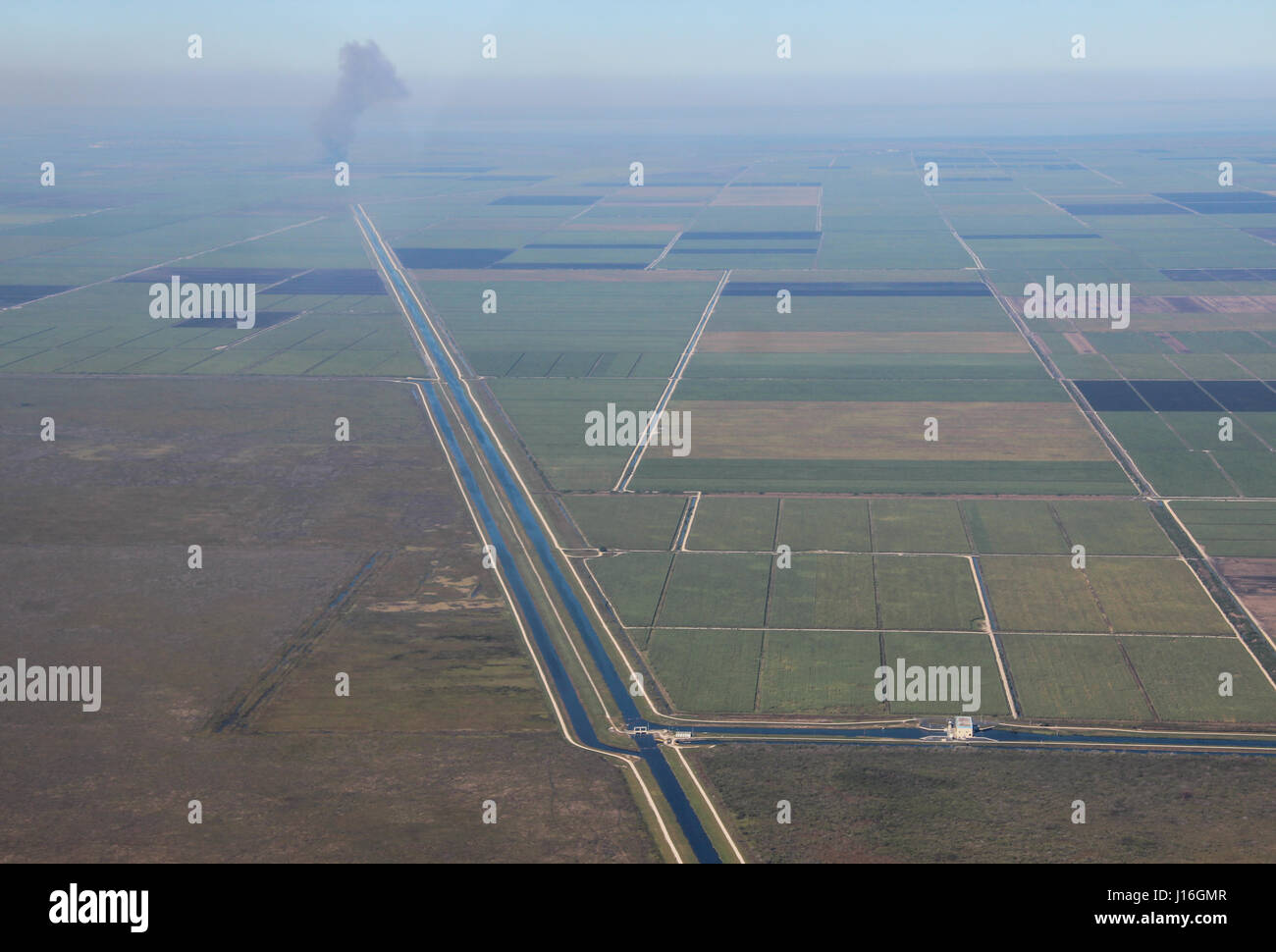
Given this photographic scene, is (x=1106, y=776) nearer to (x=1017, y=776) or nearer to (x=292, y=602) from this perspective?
(x=1017, y=776)

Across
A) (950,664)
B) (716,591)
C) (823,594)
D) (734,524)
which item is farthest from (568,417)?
(950,664)

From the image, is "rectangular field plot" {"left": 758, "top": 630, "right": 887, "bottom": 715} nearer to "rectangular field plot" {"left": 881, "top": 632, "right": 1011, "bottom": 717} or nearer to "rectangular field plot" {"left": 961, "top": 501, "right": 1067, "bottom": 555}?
"rectangular field plot" {"left": 881, "top": 632, "right": 1011, "bottom": 717}

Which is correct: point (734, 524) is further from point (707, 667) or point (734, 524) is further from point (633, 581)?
point (707, 667)

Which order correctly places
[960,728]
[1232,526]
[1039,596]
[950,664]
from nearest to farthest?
[960,728] → [950,664] → [1039,596] → [1232,526]

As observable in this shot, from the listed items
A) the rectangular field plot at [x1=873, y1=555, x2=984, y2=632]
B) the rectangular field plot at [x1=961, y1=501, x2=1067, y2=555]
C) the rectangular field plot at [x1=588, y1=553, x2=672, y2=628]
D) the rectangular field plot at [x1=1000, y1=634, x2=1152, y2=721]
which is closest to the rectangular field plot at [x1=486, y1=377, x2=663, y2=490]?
the rectangular field plot at [x1=588, y1=553, x2=672, y2=628]

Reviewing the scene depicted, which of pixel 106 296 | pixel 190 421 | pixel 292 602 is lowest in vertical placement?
pixel 292 602

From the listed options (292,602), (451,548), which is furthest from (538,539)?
(292,602)
